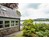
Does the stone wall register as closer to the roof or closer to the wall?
the wall

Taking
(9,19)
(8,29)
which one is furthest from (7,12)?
(8,29)

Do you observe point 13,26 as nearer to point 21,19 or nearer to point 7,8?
point 21,19

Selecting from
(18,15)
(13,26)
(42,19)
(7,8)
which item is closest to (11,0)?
(7,8)

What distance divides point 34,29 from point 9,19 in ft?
1.84

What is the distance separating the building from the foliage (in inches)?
6.7

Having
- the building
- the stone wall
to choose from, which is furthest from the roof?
the stone wall

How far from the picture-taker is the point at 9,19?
2285 millimetres

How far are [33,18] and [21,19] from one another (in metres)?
0.25

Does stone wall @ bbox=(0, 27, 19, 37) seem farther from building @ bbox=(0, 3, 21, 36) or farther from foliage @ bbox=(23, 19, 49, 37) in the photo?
foliage @ bbox=(23, 19, 49, 37)

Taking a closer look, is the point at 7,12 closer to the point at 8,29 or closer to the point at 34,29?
the point at 8,29

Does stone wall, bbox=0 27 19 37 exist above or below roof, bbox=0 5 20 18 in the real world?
below

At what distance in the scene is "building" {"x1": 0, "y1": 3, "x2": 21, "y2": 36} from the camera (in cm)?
226

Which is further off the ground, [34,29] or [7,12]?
[7,12]

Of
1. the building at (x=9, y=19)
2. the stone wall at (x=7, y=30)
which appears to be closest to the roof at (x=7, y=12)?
the building at (x=9, y=19)
